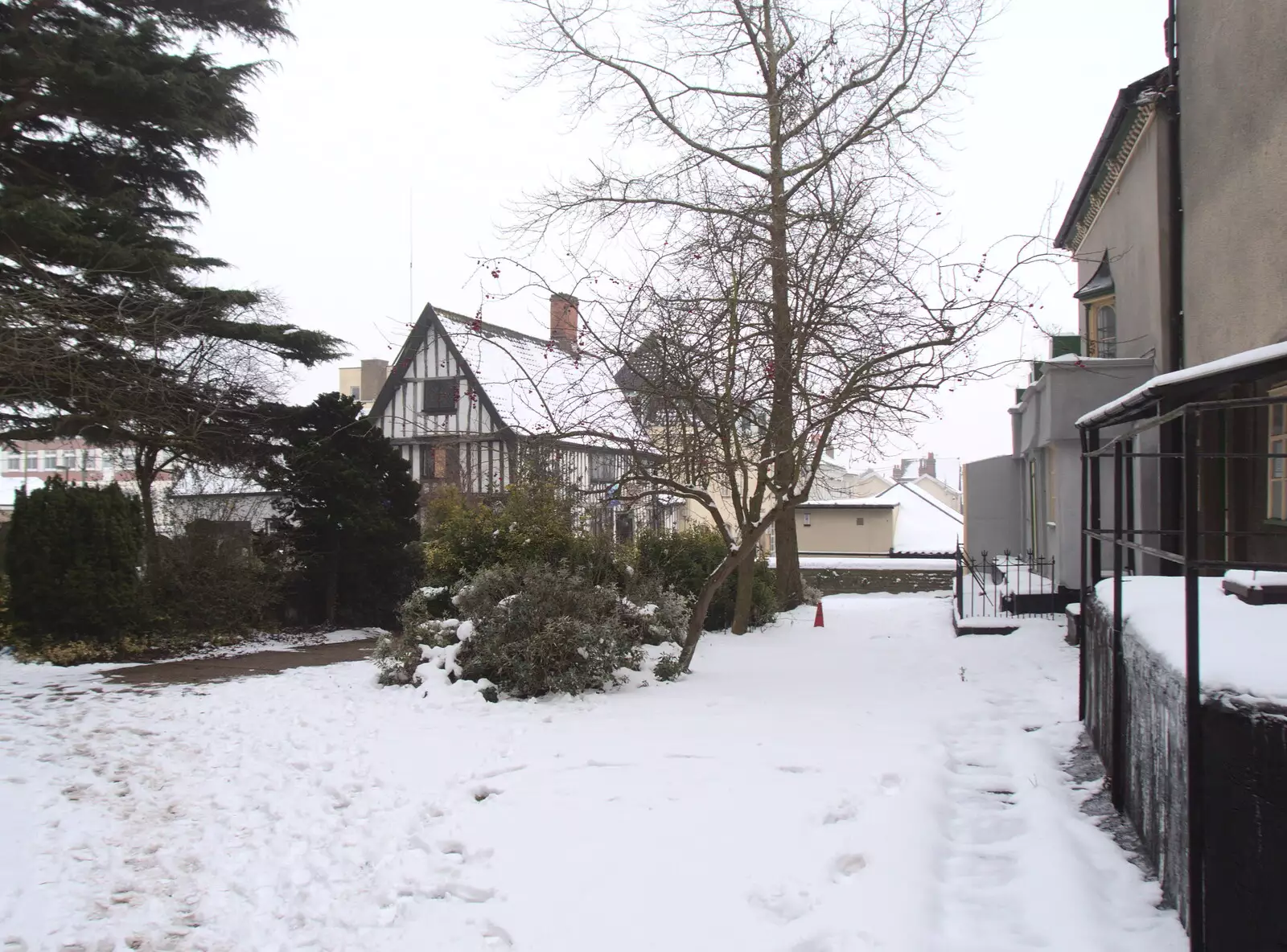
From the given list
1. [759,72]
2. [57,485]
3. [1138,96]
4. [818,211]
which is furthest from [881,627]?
[57,485]

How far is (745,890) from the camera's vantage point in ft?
13.2

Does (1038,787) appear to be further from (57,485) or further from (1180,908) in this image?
(57,485)

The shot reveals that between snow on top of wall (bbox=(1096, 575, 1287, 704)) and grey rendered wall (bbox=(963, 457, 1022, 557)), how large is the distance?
1444cm

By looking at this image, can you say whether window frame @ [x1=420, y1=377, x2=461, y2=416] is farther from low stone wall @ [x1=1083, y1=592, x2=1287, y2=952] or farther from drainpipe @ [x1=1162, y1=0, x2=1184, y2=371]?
low stone wall @ [x1=1083, y1=592, x2=1287, y2=952]

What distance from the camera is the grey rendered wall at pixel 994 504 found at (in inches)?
762

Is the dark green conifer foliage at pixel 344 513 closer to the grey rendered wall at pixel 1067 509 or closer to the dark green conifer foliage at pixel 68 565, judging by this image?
the dark green conifer foliage at pixel 68 565

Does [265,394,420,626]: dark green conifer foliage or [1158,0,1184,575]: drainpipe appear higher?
[1158,0,1184,575]: drainpipe

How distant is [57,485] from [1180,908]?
11.3 meters

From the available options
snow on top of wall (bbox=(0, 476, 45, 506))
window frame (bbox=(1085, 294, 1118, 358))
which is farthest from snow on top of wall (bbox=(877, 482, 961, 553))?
snow on top of wall (bbox=(0, 476, 45, 506))

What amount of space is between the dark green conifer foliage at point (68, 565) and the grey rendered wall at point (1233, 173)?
12.1 meters

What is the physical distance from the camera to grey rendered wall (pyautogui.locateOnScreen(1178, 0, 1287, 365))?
26.1ft

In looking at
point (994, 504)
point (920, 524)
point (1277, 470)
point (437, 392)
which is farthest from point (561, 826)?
point (920, 524)

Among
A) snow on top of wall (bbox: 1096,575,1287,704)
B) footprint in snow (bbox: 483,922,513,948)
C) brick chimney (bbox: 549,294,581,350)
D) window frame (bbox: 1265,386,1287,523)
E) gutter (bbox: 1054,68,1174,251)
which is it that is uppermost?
gutter (bbox: 1054,68,1174,251)

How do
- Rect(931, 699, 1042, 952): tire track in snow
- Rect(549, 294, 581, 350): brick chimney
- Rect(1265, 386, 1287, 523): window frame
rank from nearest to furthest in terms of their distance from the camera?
Rect(931, 699, 1042, 952): tire track in snow → Rect(1265, 386, 1287, 523): window frame → Rect(549, 294, 581, 350): brick chimney
